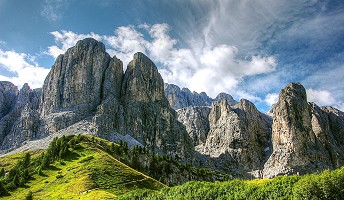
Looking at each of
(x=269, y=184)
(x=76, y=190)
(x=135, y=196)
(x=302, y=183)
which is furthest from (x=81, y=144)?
(x=302, y=183)

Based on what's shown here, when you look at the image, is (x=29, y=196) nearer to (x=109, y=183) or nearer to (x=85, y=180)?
(x=85, y=180)

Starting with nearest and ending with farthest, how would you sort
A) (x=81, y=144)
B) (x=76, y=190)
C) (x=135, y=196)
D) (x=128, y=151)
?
(x=135, y=196)
(x=76, y=190)
(x=81, y=144)
(x=128, y=151)

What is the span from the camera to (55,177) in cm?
13200

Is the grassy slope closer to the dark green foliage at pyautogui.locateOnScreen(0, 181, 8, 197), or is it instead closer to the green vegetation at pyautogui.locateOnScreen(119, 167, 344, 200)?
the dark green foliage at pyautogui.locateOnScreen(0, 181, 8, 197)

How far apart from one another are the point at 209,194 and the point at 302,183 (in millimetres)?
26224

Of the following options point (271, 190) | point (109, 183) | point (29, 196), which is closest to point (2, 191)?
point (29, 196)

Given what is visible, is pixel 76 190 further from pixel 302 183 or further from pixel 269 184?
pixel 302 183

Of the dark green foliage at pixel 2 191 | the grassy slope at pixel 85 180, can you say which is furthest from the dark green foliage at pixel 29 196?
the dark green foliage at pixel 2 191

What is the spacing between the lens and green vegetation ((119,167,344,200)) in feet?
299

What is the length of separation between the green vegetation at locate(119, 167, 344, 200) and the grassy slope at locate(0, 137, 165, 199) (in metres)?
16.9

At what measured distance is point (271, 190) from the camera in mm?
98375

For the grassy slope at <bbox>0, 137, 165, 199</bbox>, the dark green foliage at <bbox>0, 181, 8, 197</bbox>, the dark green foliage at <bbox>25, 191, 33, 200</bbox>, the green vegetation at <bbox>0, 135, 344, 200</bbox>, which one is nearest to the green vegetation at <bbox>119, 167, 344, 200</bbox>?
the green vegetation at <bbox>0, 135, 344, 200</bbox>

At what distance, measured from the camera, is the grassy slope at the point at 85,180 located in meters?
113

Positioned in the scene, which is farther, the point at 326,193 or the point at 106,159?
the point at 106,159
